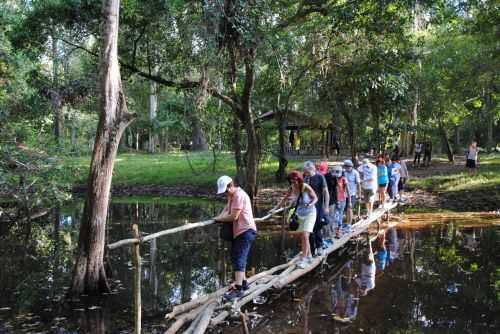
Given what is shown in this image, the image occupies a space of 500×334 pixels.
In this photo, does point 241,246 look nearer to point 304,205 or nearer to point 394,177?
point 304,205

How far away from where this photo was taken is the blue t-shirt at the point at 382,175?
15.7 m

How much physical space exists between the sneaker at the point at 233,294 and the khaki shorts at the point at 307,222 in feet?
6.73

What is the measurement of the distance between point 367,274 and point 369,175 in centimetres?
390

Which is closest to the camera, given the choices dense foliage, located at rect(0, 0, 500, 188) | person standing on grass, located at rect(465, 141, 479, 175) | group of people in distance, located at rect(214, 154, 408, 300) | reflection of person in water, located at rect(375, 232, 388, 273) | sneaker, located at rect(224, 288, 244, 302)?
group of people in distance, located at rect(214, 154, 408, 300)

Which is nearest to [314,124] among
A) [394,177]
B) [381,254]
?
[394,177]

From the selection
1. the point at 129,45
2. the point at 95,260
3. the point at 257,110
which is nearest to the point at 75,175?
the point at 129,45

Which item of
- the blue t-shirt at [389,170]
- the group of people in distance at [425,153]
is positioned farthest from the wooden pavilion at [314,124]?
the blue t-shirt at [389,170]

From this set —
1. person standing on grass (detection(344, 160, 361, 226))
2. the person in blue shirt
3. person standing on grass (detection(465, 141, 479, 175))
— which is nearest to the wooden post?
person standing on grass (detection(344, 160, 361, 226))

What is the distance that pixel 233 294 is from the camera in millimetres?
7723

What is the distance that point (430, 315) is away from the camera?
26.9 feet

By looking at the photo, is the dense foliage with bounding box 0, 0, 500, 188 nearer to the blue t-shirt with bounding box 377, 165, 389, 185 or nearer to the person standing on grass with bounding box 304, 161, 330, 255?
the blue t-shirt with bounding box 377, 165, 389, 185

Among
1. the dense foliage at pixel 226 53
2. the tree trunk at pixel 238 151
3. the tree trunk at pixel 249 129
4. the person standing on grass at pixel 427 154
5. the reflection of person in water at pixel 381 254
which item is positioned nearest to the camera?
the reflection of person in water at pixel 381 254

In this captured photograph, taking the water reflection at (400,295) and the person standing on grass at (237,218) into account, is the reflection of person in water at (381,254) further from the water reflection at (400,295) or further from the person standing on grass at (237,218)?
the person standing on grass at (237,218)

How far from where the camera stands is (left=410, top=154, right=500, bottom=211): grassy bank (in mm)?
20031
